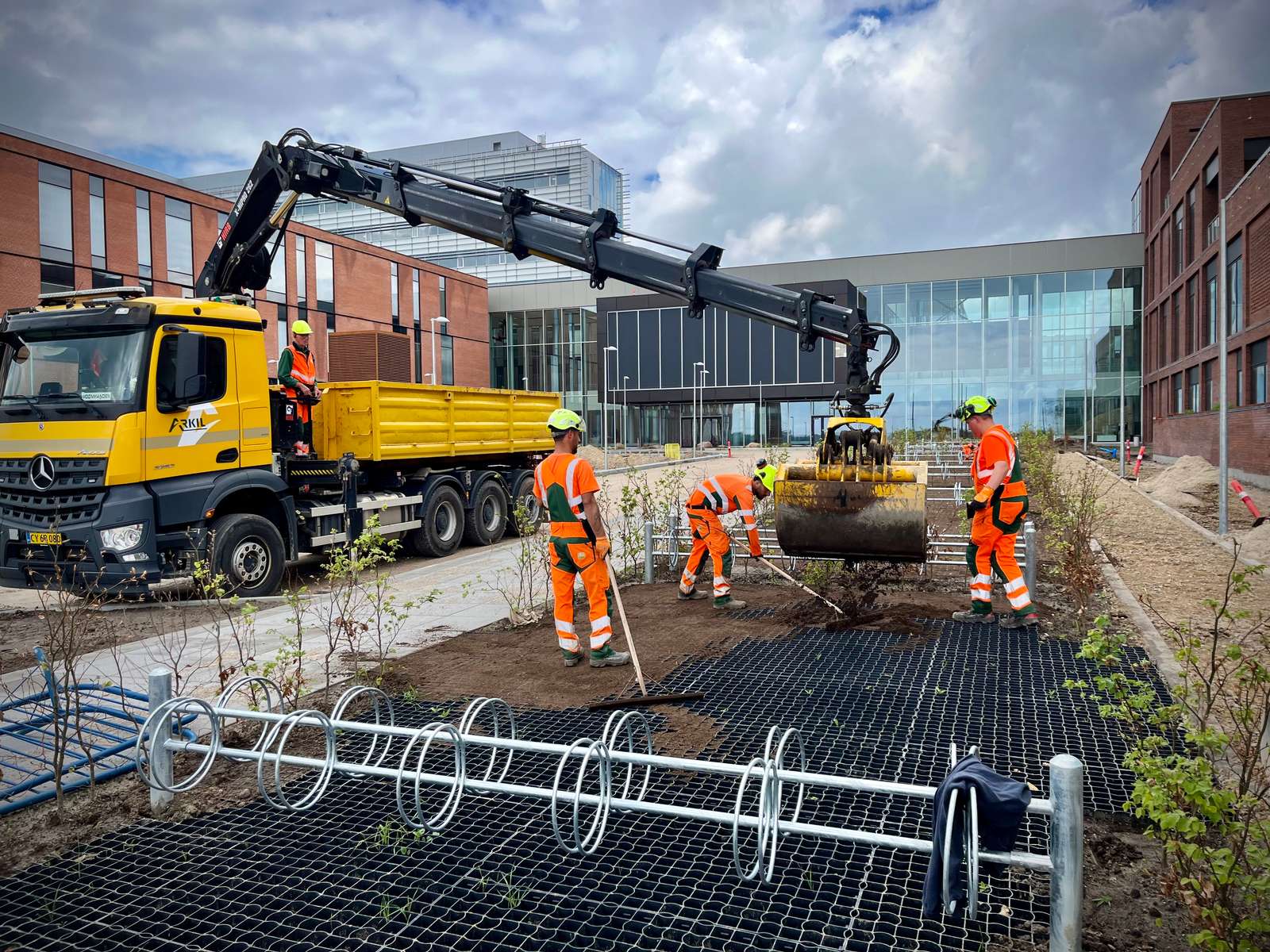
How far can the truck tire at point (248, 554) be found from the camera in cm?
905

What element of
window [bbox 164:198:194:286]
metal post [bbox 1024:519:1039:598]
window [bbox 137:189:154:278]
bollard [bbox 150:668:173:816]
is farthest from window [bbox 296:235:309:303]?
bollard [bbox 150:668:173:816]

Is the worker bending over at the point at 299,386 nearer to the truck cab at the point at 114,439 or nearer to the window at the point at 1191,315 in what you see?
the truck cab at the point at 114,439

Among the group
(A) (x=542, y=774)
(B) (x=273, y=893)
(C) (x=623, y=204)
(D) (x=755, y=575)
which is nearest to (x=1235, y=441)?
(D) (x=755, y=575)

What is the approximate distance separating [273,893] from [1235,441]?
86.4 ft

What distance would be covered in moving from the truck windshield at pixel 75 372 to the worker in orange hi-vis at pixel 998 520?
774 centimetres

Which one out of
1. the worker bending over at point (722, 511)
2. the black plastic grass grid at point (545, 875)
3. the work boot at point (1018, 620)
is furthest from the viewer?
the worker bending over at point (722, 511)

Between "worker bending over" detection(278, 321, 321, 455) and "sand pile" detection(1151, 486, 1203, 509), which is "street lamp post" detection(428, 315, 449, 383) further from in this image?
"worker bending over" detection(278, 321, 321, 455)

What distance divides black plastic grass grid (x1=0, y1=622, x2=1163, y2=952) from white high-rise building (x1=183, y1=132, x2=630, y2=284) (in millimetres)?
57415

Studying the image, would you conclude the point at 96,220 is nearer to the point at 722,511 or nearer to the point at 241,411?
the point at 241,411

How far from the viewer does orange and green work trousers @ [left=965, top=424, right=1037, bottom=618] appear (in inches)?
283

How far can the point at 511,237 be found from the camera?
28.8ft

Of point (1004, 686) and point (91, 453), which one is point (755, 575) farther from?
point (91, 453)

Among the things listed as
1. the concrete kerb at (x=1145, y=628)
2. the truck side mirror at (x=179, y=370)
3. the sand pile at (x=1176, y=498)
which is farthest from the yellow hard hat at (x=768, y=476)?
the sand pile at (x=1176, y=498)

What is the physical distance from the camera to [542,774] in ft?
14.9
